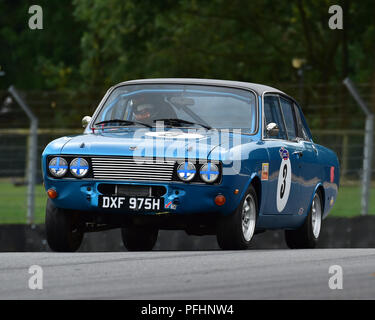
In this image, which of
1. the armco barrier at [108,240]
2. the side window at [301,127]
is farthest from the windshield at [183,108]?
the armco barrier at [108,240]

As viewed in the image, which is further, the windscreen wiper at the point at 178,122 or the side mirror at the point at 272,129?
the side mirror at the point at 272,129

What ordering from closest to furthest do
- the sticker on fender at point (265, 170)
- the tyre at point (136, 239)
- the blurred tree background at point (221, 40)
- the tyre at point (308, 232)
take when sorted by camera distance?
the sticker on fender at point (265, 170), the tyre at point (308, 232), the tyre at point (136, 239), the blurred tree background at point (221, 40)

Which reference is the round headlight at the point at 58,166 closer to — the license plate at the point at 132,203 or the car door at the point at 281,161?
the license plate at the point at 132,203

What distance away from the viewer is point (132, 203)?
32.6 ft

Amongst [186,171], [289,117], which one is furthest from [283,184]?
[186,171]

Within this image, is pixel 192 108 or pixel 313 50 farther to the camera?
pixel 313 50

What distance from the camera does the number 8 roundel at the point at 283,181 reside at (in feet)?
37.0

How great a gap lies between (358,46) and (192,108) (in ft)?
126

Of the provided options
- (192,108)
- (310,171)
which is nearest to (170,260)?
(192,108)

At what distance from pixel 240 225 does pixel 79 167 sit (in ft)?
4.95

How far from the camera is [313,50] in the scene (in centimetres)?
4150

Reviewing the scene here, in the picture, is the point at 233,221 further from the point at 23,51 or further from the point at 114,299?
the point at 23,51

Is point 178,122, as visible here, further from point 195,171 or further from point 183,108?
point 195,171

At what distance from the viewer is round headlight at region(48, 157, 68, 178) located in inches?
401
